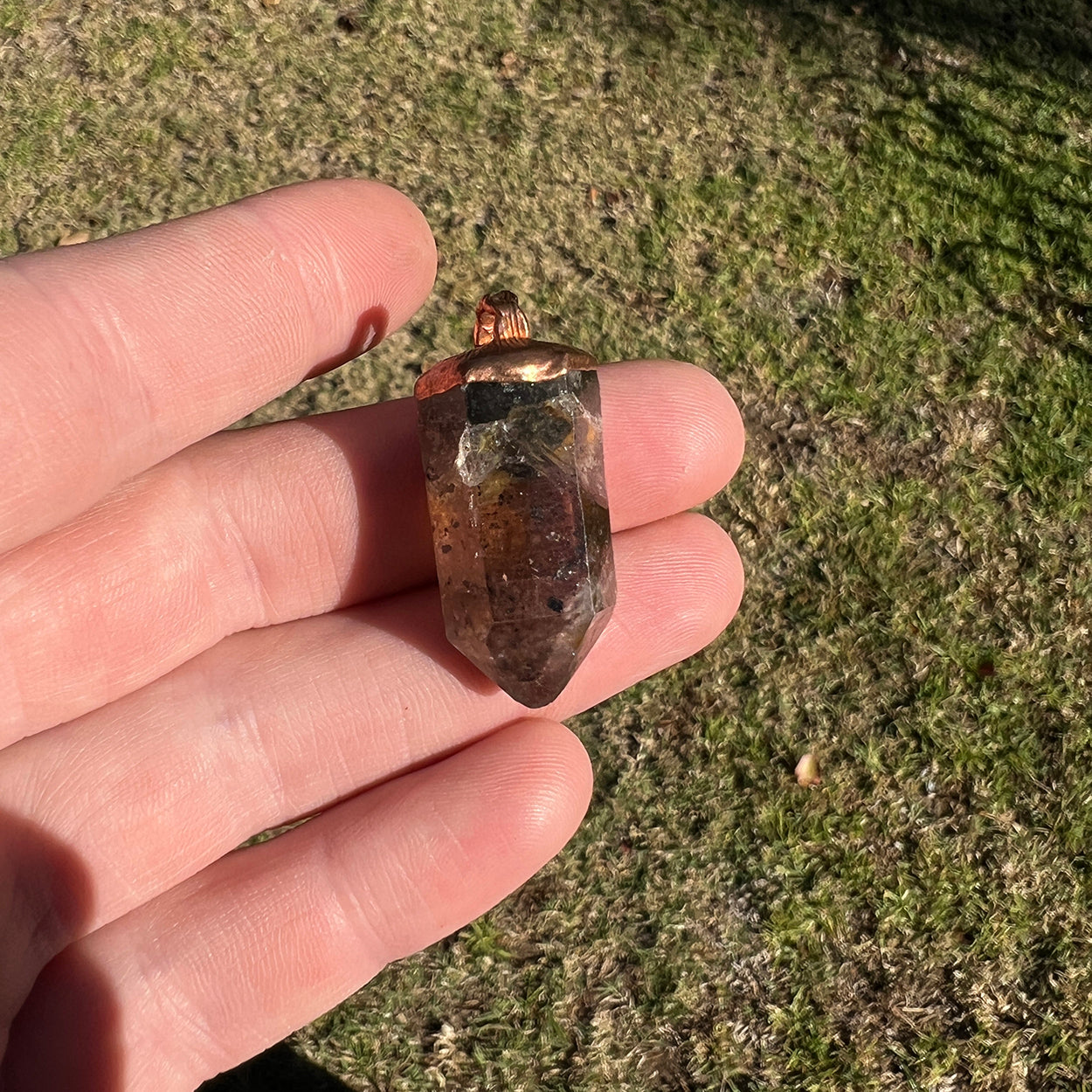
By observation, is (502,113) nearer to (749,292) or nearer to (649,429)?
(749,292)

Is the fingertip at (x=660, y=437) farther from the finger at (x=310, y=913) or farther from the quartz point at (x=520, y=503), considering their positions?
the finger at (x=310, y=913)

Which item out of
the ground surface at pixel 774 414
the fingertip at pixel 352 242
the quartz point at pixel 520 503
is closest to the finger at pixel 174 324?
the fingertip at pixel 352 242

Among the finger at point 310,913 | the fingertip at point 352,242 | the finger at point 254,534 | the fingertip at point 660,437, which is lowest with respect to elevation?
the finger at point 310,913

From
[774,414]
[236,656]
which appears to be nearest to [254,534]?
[236,656]

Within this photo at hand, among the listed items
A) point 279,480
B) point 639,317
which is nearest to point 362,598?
point 279,480

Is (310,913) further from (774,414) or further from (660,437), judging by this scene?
(774,414)

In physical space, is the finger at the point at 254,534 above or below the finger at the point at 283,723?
above
